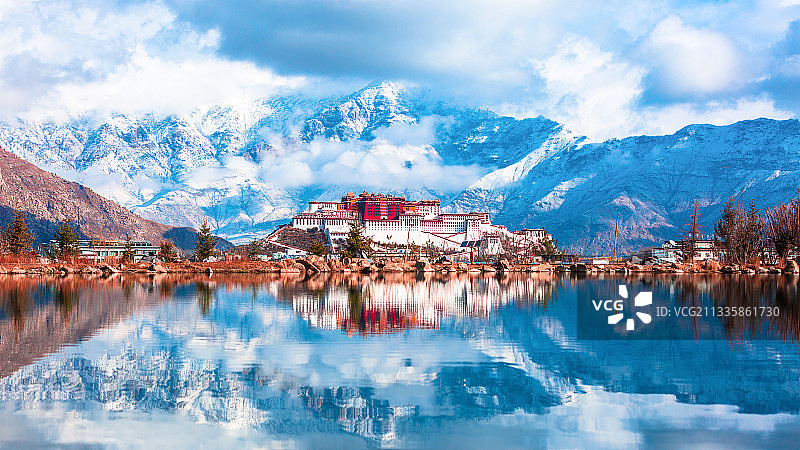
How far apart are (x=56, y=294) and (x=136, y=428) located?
42.9m

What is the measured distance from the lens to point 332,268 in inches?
4532

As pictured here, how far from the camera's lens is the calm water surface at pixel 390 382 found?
1753 centimetres

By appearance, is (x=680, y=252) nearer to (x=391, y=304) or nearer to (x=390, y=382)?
(x=391, y=304)

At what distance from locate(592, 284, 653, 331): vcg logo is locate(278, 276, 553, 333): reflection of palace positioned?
4.31m

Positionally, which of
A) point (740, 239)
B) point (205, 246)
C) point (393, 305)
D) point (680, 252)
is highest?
point (740, 239)

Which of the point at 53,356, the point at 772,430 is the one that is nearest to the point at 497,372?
the point at 772,430

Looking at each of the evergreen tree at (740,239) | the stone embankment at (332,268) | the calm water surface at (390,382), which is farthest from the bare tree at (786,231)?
the calm water surface at (390,382)

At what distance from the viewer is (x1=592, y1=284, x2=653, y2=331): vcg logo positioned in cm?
3830

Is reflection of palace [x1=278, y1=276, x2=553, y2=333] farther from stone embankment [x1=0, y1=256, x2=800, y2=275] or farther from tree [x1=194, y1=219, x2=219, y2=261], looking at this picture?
tree [x1=194, y1=219, x2=219, y2=261]

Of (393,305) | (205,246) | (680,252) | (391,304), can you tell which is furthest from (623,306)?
(680,252)

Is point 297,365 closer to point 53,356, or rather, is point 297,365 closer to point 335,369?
point 335,369

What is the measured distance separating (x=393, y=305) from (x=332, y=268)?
220ft

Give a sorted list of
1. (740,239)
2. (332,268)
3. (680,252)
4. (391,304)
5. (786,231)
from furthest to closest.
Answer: (680,252), (740,239), (786,231), (332,268), (391,304)

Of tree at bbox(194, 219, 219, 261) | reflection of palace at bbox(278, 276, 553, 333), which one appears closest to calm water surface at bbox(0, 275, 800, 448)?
reflection of palace at bbox(278, 276, 553, 333)
